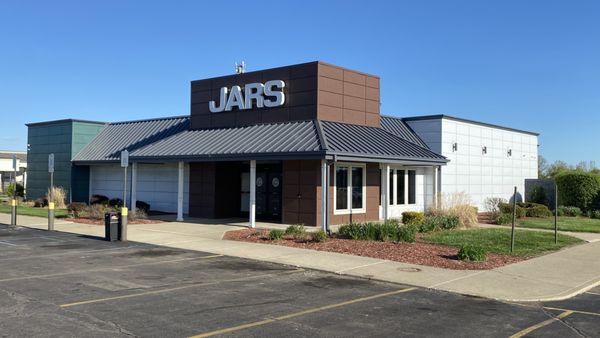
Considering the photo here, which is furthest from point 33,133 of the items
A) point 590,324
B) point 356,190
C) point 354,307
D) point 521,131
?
point 590,324

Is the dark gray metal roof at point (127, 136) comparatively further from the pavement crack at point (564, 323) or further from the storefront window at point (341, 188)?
the pavement crack at point (564, 323)

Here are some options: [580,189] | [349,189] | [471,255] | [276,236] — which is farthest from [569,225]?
[276,236]

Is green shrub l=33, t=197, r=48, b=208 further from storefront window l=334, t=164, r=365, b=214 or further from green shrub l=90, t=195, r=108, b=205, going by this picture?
storefront window l=334, t=164, r=365, b=214

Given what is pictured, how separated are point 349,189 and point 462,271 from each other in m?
10.4

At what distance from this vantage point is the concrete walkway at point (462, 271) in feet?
33.8

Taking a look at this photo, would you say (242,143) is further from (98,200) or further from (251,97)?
(98,200)

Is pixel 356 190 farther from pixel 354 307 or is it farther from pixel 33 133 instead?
pixel 33 133

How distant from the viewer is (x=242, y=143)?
2183 cm

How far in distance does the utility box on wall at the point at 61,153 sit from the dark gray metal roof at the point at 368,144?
1856 centimetres

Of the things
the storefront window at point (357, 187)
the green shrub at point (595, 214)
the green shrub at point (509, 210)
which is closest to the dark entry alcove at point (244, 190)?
the storefront window at point (357, 187)

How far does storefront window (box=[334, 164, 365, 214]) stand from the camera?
21922 millimetres

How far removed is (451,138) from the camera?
27281 mm

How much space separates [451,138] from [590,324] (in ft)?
66.0

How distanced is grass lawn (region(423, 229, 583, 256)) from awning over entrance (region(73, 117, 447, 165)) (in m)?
3.90
